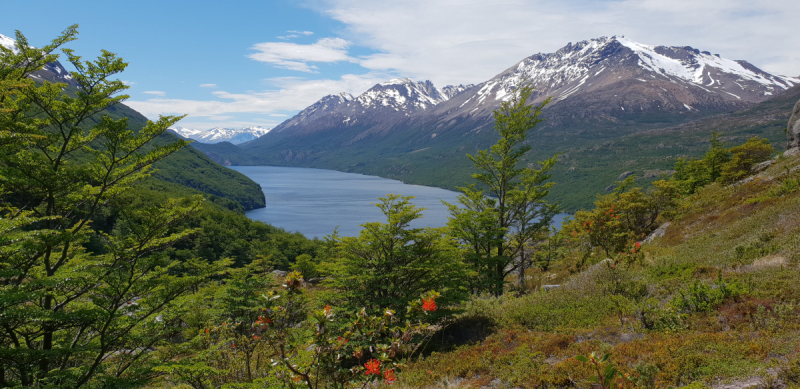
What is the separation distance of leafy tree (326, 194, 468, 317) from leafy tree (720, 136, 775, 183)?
24661 millimetres

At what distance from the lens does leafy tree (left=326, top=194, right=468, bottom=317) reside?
35.6 ft

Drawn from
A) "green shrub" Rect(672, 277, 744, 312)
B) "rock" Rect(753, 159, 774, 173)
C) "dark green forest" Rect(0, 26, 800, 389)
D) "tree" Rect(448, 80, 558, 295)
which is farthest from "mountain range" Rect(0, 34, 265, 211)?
"green shrub" Rect(672, 277, 744, 312)

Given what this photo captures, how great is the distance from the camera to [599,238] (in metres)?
20.3

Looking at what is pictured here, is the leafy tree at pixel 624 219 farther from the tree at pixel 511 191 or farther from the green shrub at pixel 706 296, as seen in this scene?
the green shrub at pixel 706 296

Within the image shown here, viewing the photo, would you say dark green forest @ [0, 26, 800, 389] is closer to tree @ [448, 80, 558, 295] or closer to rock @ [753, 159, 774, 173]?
tree @ [448, 80, 558, 295]

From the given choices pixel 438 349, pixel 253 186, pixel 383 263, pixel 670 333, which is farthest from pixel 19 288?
pixel 253 186

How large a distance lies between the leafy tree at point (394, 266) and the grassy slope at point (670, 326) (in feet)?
5.82

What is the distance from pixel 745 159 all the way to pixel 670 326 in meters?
26.0

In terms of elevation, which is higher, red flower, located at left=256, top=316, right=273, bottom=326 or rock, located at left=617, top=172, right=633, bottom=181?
red flower, located at left=256, top=316, right=273, bottom=326

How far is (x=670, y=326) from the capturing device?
802 centimetres

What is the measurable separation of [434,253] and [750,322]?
756cm

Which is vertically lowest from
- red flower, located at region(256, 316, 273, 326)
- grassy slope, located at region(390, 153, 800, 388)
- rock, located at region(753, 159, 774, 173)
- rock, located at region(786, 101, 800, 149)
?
grassy slope, located at region(390, 153, 800, 388)

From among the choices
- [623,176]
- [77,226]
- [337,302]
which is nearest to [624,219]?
[337,302]

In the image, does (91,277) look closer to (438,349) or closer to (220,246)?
(438,349)
